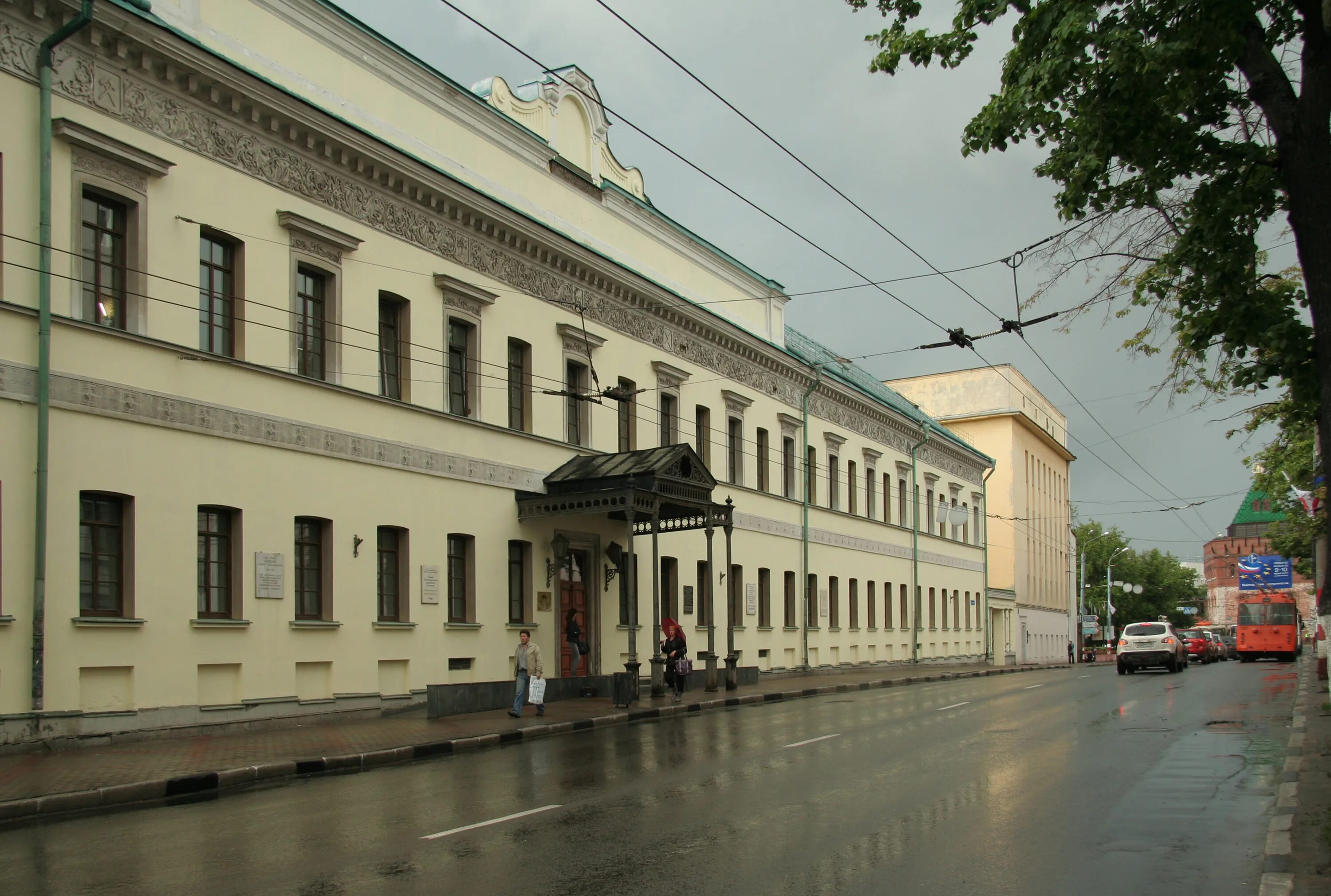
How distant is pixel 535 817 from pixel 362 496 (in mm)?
11610

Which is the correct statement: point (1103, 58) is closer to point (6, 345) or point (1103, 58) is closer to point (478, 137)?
point (6, 345)

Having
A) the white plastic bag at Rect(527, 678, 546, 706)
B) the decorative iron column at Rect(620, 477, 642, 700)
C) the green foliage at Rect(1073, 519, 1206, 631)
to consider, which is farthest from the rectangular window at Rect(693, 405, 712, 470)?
the green foliage at Rect(1073, 519, 1206, 631)

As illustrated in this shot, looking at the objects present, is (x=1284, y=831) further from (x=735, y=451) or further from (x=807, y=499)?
(x=807, y=499)

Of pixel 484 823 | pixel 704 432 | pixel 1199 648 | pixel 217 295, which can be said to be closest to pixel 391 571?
pixel 217 295

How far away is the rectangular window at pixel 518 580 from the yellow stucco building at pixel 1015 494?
1641 inches

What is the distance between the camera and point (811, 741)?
17062mm

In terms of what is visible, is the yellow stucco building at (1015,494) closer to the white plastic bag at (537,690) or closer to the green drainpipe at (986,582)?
the green drainpipe at (986,582)

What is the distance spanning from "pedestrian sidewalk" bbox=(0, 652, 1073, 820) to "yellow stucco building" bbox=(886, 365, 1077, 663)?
149ft

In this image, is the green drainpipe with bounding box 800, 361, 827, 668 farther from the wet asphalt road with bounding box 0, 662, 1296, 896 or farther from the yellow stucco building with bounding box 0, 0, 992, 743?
the wet asphalt road with bounding box 0, 662, 1296, 896

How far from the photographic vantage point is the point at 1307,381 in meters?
12.7

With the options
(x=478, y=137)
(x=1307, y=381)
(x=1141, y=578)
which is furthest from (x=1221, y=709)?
(x=1141, y=578)

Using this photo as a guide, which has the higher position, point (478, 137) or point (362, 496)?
point (478, 137)

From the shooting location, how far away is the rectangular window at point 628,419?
29766 millimetres

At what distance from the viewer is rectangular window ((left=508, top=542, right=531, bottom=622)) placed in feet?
82.8
